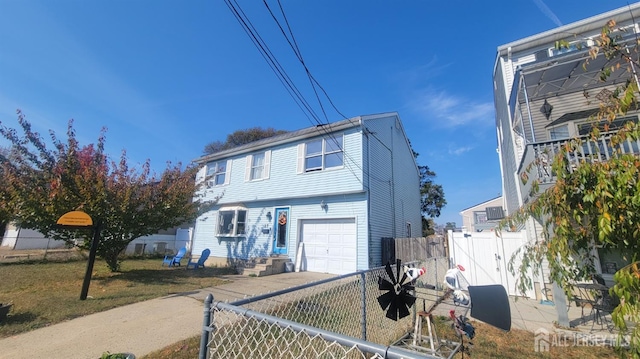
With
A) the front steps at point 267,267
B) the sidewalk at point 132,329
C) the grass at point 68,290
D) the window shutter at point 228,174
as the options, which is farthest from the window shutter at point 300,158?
the sidewalk at point 132,329

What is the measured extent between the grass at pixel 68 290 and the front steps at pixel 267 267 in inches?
60.7

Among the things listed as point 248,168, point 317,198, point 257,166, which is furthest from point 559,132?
point 248,168

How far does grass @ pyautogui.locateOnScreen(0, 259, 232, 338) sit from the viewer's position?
204 inches

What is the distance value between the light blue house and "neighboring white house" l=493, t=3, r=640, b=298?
500cm

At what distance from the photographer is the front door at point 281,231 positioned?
40.1 feet

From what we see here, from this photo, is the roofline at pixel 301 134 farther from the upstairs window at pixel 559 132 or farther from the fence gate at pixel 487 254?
the upstairs window at pixel 559 132

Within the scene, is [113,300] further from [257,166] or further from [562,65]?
[562,65]

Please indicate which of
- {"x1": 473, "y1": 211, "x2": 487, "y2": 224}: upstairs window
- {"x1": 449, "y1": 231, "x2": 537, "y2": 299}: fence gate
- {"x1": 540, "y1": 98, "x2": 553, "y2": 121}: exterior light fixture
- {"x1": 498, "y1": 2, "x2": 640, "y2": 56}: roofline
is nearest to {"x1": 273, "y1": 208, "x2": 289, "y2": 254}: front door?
{"x1": 449, "y1": 231, "x2": 537, "y2": 299}: fence gate

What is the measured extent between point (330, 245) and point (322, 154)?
3978mm

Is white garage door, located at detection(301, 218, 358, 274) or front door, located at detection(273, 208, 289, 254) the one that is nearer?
white garage door, located at detection(301, 218, 358, 274)

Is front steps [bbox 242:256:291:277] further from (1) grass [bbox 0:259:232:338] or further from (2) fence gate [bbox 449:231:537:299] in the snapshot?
(2) fence gate [bbox 449:231:537:299]

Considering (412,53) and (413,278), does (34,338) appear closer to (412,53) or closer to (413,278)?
(413,278)

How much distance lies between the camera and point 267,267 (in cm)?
1083

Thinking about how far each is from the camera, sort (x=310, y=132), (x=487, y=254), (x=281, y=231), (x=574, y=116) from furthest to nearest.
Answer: (x=281, y=231)
(x=310, y=132)
(x=487, y=254)
(x=574, y=116)
